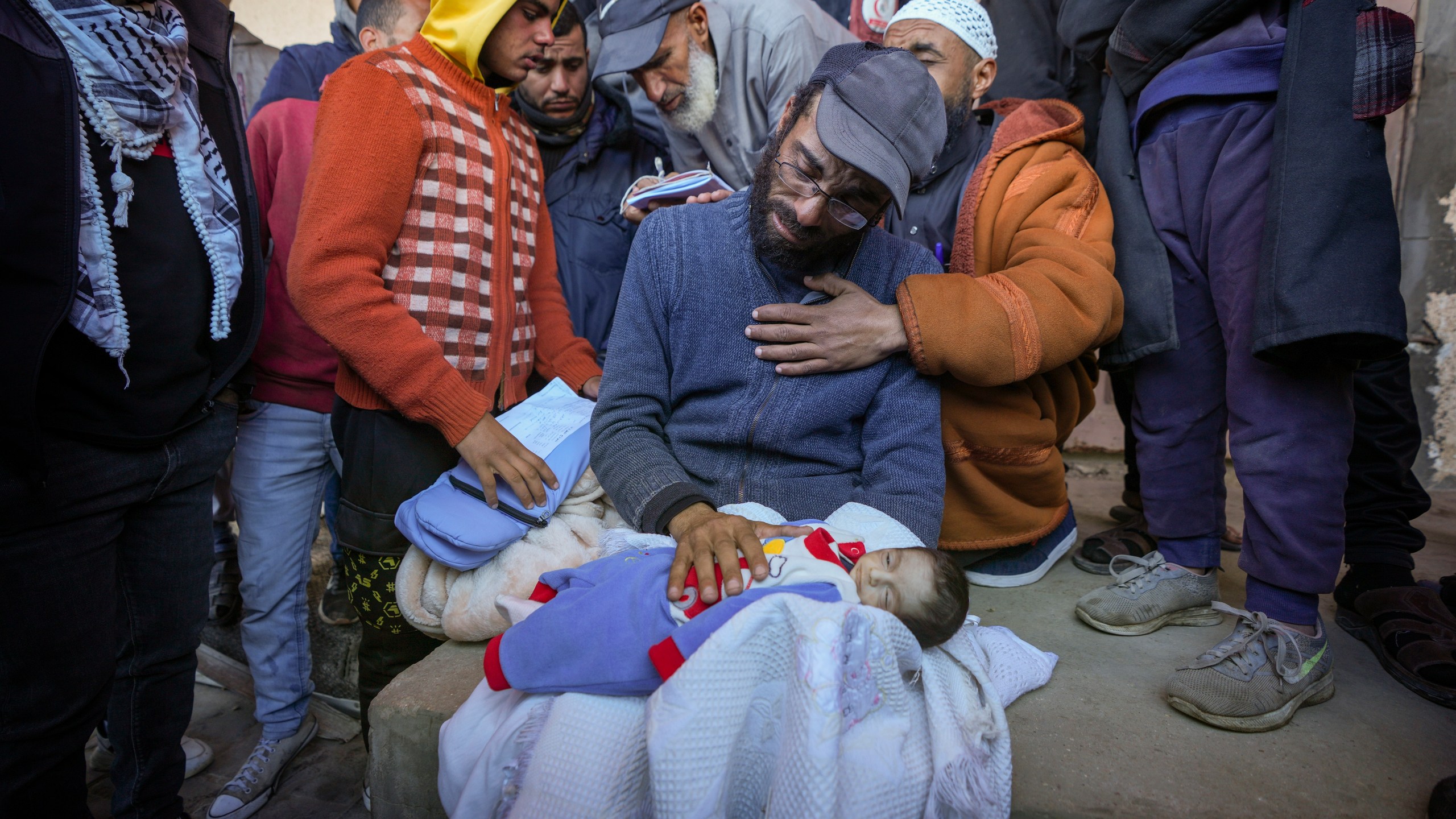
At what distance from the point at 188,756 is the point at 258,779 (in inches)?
17.5

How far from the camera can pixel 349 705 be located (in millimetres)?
2812

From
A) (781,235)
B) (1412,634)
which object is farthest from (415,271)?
(1412,634)

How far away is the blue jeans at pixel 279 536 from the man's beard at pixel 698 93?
5.49 ft

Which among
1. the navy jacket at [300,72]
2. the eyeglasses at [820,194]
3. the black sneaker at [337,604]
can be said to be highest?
the navy jacket at [300,72]

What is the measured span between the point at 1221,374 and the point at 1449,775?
38.3 inches

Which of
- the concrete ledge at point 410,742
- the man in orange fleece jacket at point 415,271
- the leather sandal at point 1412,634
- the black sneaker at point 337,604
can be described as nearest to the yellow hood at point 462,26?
the man in orange fleece jacket at point 415,271

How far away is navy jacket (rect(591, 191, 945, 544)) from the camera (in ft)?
5.81

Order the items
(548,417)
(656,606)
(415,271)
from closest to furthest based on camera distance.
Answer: (656,606) < (415,271) < (548,417)

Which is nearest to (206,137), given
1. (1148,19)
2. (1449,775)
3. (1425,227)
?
(1148,19)

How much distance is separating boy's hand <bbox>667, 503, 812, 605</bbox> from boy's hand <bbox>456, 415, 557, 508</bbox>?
464 mm

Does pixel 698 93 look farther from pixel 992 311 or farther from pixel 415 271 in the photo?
pixel 992 311

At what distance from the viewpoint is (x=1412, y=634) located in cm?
180

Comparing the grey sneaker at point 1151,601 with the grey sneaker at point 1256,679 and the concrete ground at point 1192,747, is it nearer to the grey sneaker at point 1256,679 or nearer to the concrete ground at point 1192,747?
the concrete ground at point 1192,747

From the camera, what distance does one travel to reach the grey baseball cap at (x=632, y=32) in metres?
2.68
